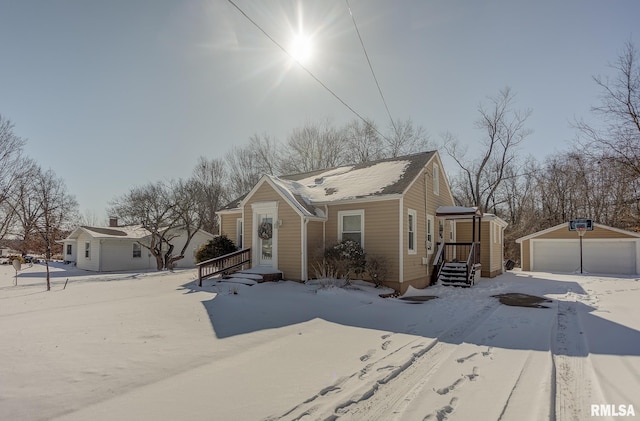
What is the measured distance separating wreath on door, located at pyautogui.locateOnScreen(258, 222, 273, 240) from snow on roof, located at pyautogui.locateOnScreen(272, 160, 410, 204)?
1.61 meters

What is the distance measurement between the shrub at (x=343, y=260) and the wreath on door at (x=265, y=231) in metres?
2.52

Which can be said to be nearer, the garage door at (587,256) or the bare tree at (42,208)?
the garage door at (587,256)

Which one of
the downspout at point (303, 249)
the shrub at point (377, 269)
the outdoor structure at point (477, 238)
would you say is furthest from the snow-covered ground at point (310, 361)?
the outdoor structure at point (477, 238)

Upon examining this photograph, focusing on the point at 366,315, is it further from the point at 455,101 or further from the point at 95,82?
the point at 95,82

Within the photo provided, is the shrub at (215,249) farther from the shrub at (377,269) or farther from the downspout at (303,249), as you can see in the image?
the shrub at (377,269)

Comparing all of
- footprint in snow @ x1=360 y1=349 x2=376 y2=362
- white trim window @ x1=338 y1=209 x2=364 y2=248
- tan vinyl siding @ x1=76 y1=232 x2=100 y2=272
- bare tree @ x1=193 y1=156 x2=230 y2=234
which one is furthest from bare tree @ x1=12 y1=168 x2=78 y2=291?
footprint in snow @ x1=360 y1=349 x2=376 y2=362

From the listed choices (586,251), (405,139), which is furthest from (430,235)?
(405,139)

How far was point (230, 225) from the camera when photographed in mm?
18031

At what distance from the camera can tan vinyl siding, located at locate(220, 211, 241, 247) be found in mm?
17666

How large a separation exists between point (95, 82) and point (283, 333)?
10.8 metres

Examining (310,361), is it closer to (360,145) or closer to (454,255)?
(454,255)

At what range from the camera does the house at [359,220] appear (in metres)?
12.5

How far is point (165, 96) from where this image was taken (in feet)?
42.2

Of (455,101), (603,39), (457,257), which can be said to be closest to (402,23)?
(455,101)
